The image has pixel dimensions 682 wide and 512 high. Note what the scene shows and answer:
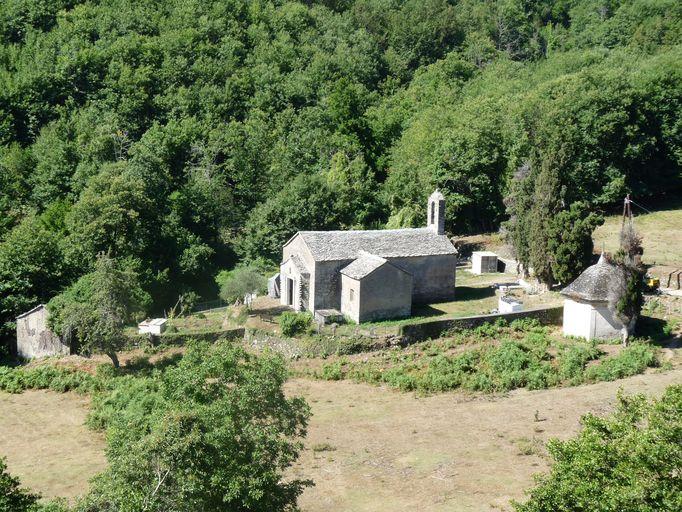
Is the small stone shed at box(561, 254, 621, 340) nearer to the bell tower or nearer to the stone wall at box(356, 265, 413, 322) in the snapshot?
the stone wall at box(356, 265, 413, 322)

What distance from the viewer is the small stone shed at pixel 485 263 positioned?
Answer: 157 feet

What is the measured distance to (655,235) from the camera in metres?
51.5

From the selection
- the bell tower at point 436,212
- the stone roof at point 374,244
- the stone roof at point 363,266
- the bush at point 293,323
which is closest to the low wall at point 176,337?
the bush at point 293,323

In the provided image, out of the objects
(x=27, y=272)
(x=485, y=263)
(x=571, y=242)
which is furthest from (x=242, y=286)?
(x=571, y=242)

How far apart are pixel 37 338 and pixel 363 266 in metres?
17.5

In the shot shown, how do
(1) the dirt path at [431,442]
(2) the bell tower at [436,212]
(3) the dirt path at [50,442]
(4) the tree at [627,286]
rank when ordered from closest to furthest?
→ (1) the dirt path at [431,442] < (3) the dirt path at [50,442] < (4) the tree at [627,286] < (2) the bell tower at [436,212]

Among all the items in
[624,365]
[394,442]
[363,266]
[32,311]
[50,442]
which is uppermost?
[363,266]

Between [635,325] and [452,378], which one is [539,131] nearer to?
[635,325]

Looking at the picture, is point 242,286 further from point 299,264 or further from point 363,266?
point 363,266

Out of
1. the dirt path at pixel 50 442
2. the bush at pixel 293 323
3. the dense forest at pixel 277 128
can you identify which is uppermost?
the dense forest at pixel 277 128

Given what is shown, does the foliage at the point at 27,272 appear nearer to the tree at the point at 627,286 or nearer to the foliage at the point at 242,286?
the foliage at the point at 242,286

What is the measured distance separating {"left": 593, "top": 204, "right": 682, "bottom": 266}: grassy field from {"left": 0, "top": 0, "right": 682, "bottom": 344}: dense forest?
209 centimetres

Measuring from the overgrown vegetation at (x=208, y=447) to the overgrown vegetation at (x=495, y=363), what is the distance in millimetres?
14428

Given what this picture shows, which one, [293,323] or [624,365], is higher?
[293,323]
